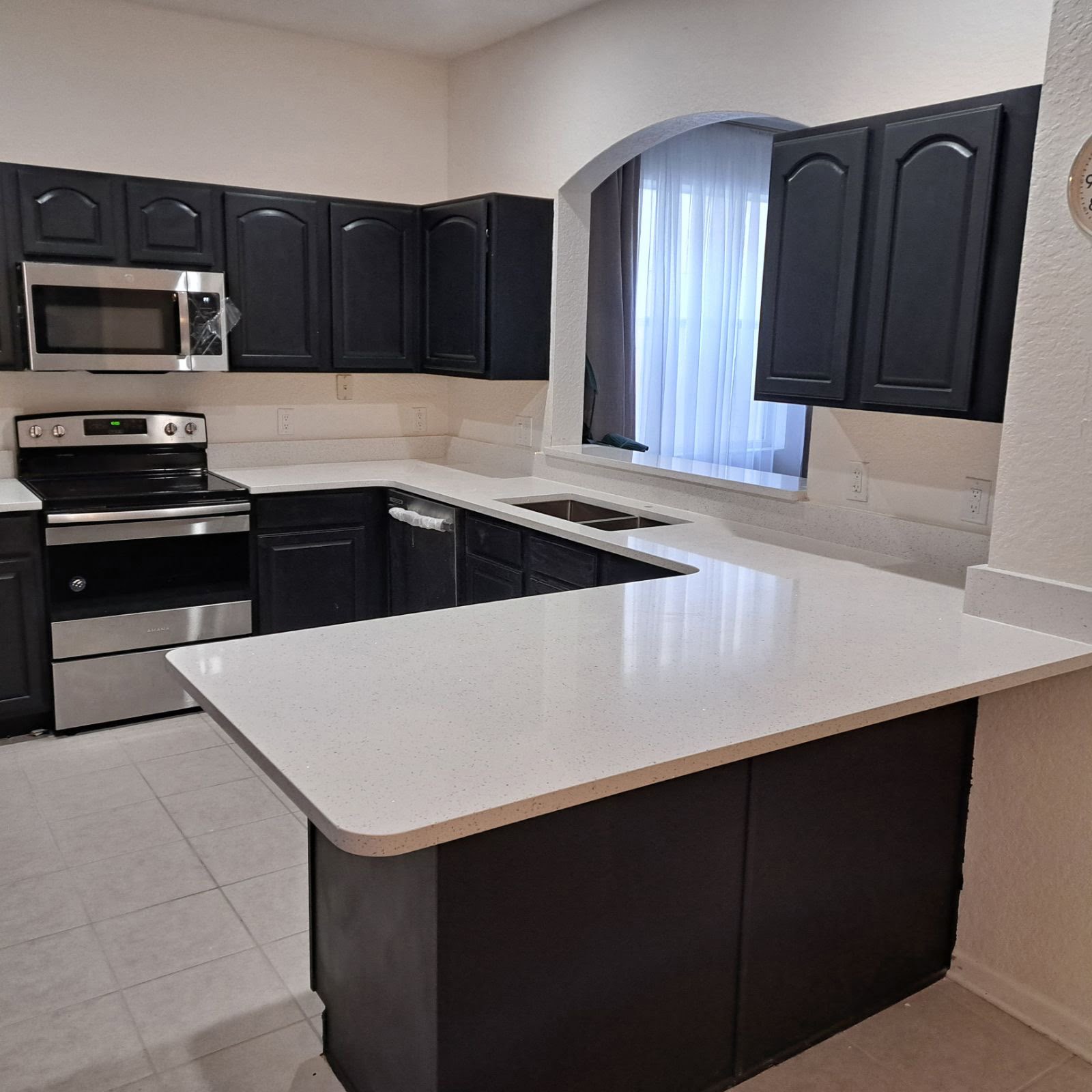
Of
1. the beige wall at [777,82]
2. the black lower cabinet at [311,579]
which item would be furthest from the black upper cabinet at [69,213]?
the beige wall at [777,82]

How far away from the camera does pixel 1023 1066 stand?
2.14 meters

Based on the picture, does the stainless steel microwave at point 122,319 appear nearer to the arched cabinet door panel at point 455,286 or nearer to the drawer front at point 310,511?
the drawer front at point 310,511

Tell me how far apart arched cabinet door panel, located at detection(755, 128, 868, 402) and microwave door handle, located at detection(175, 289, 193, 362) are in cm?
222

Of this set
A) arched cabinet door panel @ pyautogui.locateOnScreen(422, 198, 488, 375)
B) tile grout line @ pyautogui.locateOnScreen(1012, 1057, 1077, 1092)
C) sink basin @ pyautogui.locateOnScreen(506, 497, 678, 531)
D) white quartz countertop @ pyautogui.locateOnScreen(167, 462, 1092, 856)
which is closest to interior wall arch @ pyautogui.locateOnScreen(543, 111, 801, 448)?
arched cabinet door panel @ pyautogui.locateOnScreen(422, 198, 488, 375)

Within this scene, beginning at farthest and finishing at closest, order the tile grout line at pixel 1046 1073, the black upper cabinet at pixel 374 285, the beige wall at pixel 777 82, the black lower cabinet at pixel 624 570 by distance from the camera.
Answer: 1. the black upper cabinet at pixel 374 285
2. the black lower cabinet at pixel 624 570
3. the beige wall at pixel 777 82
4. the tile grout line at pixel 1046 1073

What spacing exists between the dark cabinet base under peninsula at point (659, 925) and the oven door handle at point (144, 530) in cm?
201

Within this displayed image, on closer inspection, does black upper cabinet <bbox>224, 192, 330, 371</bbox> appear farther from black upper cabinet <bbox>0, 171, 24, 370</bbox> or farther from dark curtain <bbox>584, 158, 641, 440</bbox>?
dark curtain <bbox>584, 158, 641, 440</bbox>

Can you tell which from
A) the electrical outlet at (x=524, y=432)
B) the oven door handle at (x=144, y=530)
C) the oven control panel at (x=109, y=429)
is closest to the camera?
the oven door handle at (x=144, y=530)

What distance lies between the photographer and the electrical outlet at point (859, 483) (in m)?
2.99

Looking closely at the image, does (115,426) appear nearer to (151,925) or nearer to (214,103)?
(214,103)

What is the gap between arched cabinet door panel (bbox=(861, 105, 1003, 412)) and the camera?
222 cm

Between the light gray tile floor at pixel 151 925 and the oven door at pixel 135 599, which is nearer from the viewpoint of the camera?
the light gray tile floor at pixel 151 925

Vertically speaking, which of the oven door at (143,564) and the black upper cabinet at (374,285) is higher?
the black upper cabinet at (374,285)

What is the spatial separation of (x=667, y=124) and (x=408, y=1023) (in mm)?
2964
